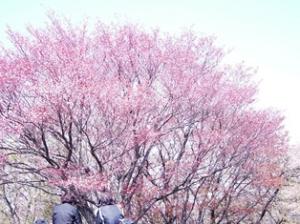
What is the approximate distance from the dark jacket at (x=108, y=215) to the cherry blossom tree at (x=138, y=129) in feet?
8.28

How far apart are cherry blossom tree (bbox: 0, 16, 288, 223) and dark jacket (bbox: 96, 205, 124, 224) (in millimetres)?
2525

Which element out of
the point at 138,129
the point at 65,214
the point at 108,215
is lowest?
the point at 108,215

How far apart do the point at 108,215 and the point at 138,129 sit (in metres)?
4.16

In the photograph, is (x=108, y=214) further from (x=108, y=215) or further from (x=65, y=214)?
(x=65, y=214)

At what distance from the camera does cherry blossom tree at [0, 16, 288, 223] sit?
9.65 meters

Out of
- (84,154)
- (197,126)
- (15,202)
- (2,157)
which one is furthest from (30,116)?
(15,202)

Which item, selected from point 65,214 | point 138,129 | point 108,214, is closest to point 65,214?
point 65,214

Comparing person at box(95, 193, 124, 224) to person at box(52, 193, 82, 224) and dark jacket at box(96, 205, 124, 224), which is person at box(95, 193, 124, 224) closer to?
dark jacket at box(96, 205, 124, 224)

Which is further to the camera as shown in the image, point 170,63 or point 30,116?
point 170,63

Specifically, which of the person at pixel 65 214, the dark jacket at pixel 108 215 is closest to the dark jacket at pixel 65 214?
the person at pixel 65 214

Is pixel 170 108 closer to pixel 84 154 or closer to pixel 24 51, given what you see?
pixel 84 154

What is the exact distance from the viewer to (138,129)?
10.4 metres

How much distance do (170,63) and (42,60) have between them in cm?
396

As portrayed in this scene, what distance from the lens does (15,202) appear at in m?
20.0
